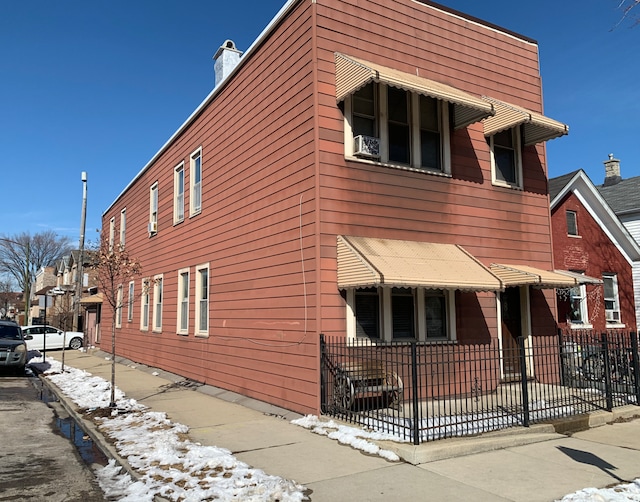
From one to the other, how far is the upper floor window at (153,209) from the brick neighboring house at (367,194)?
5.14 metres

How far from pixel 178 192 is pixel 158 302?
154 inches

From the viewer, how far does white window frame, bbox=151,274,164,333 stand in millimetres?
17281

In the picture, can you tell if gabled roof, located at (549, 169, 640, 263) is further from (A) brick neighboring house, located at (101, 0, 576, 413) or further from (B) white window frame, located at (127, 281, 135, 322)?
(B) white window frame, located at (127, 281, 135, 322)

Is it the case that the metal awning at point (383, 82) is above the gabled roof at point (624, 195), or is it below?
below

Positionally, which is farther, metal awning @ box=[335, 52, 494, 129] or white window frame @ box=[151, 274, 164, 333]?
white window frame @ box=[151, 274, 164, 333]

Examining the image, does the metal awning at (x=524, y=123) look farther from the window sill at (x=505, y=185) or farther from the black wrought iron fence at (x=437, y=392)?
the black wrought iron fence at (x=437, y=392)

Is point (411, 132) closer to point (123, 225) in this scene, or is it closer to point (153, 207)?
point (153, 207)

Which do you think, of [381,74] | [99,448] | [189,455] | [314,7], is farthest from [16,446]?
[314,7]

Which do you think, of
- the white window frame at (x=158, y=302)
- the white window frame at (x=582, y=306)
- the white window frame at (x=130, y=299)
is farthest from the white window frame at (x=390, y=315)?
the white window frame at (x=130, y=299)

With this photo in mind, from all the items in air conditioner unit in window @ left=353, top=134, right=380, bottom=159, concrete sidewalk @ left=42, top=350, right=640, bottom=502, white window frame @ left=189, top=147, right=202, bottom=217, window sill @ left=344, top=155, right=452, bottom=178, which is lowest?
concrete sidewalk @ left=42, top=350, right=640, bottom=502

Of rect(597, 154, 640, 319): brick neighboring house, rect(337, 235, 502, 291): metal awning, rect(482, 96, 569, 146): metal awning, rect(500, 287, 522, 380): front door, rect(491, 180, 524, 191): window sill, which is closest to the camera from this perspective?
rect(337, 235, 502, 291): metal awning

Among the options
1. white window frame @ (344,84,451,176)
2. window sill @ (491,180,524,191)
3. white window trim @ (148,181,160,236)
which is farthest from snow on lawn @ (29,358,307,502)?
white window trim @ (148,181,160,236)

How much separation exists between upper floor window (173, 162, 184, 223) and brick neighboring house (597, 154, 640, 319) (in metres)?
17.0

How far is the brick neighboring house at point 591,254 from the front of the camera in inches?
661
